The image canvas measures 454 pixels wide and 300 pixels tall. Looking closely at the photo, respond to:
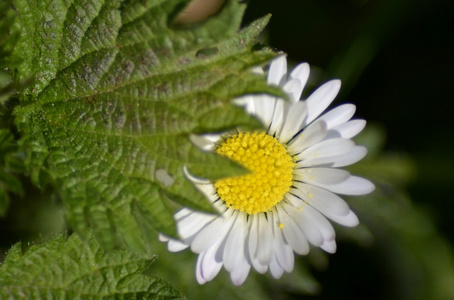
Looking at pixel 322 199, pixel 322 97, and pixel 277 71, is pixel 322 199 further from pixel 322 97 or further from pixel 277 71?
pixel 277 71

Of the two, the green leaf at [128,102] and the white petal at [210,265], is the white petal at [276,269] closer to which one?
the white petal at [210,265]

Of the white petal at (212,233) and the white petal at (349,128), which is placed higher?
the white petal at (349,128)

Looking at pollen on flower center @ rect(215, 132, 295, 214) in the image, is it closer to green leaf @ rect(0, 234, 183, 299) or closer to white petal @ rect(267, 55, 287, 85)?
white petal @ rect(267, 55, 287, 85)

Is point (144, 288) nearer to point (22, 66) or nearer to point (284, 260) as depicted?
point (284, 260)

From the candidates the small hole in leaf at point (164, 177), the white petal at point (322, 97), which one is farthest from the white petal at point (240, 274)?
the white petal at point (322, 97)

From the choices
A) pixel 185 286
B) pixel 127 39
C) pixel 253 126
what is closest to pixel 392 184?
pixel 185 286

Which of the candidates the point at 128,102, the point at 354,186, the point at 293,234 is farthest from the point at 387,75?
the point at 128,102

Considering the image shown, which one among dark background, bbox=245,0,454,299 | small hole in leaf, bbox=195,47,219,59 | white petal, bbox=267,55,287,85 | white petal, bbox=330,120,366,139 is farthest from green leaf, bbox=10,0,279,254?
dark background, bbox=245,0,454,299
